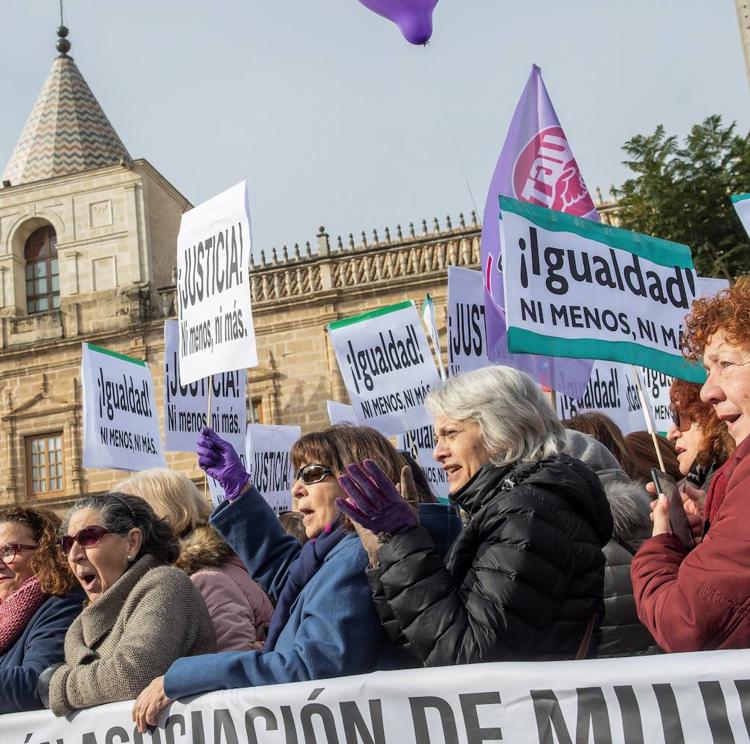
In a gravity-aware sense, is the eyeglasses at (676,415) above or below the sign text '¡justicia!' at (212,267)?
below

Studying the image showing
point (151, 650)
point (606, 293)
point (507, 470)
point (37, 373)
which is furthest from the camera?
point (37, 373)

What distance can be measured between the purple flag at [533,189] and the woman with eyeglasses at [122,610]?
312 centimetres

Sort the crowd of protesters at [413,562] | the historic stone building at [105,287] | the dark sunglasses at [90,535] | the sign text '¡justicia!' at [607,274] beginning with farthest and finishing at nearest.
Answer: the historic stone building at [105,287] → the sign text '¡justicia!' at [607,274] → the dark sunglasses at [90,535] → the crowd of protesters at [413,562]

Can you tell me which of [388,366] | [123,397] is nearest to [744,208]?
[388,366]

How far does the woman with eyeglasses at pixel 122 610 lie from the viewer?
298 cm

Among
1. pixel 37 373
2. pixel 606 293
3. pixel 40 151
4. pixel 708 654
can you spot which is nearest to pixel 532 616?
pixel 708 654

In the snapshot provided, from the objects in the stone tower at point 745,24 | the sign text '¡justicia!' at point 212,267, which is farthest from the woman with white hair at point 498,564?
the stone tower at point 745,24

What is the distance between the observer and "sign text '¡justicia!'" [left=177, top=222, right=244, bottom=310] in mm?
5688

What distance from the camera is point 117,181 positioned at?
947 inches

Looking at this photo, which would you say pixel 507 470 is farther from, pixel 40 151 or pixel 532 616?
pixel 40 151

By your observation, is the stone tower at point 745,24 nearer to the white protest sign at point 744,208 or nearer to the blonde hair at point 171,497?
the white protest sign at point 744,208

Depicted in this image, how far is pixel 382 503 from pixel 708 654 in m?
0.81

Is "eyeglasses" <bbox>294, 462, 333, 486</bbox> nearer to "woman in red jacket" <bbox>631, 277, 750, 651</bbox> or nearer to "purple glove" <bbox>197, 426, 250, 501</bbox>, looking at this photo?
"purple glove" <bbox>197, 426, 250, 501</bbox>

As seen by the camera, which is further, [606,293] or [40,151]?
[40,151]
